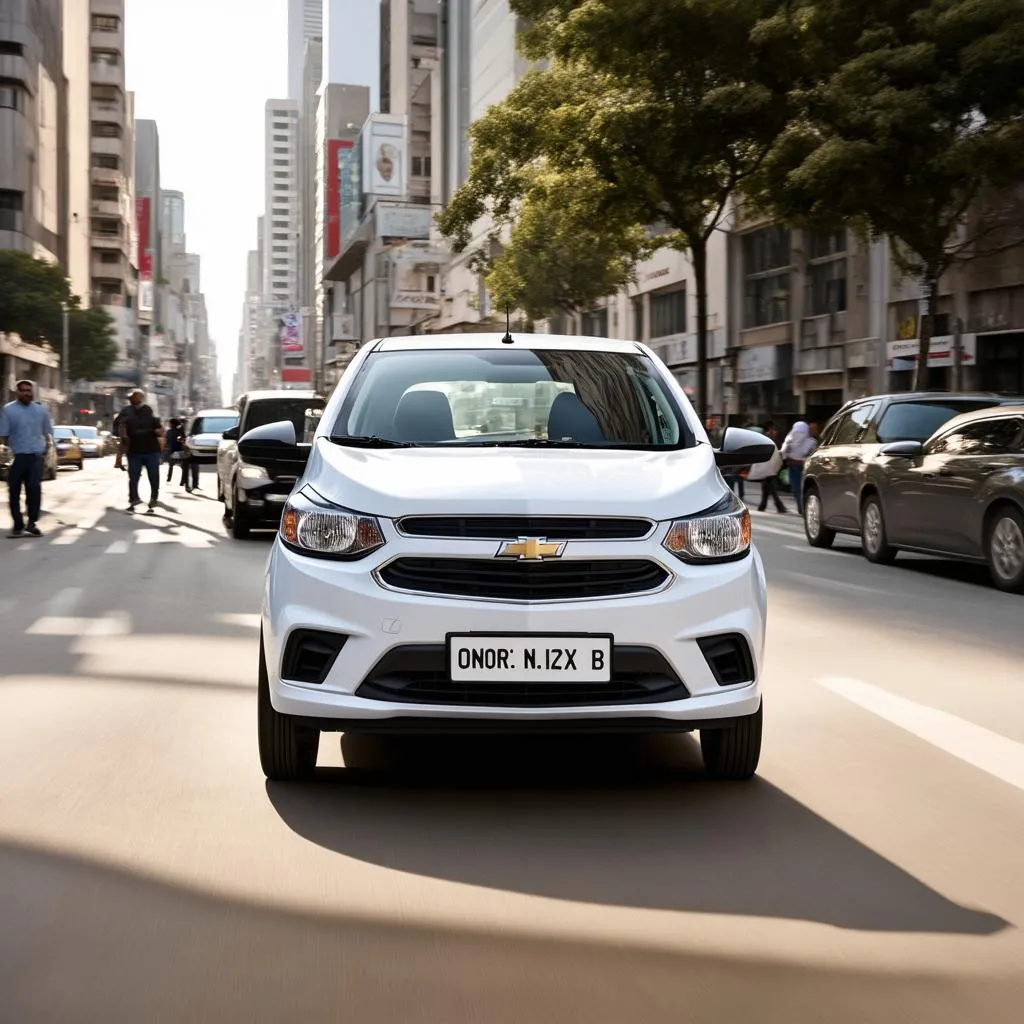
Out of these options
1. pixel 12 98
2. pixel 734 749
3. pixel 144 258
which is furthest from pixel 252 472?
pixel 144 258

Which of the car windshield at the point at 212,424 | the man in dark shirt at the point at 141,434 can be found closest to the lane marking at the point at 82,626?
the man in dark shirt at the point at 141,434

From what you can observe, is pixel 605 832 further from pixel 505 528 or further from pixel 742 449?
pixel 742 449

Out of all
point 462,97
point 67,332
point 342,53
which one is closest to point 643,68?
point 67,332

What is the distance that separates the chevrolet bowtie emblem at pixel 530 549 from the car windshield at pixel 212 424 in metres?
31.6

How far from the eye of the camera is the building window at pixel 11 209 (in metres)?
81.8

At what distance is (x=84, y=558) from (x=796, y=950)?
501 inches

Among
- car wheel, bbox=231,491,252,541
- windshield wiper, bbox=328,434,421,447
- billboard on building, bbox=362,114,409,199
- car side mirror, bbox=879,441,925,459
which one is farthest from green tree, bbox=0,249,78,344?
windshield wiper, bbox=328,434,421,447

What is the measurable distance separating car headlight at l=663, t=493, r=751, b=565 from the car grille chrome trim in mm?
157

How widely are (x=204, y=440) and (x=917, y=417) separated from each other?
21483mm

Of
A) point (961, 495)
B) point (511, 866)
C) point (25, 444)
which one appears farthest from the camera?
point (25, 444)

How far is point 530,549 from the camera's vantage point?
16.0 feet

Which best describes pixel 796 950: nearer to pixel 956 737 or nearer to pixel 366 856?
pixel 366 856

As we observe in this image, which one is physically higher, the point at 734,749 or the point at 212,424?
the point at 212,424

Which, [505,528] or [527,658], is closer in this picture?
[527,658]
